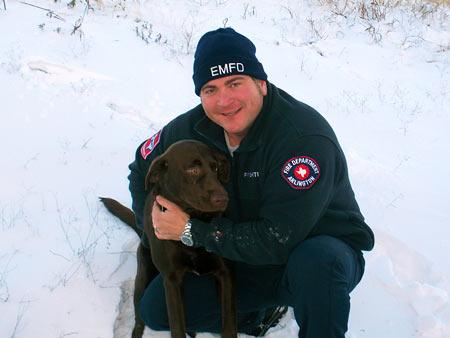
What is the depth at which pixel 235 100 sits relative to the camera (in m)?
2.15

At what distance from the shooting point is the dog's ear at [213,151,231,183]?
220 centimetres

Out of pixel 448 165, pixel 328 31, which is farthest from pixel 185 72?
pixel 448 165

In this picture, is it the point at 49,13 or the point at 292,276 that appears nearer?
the point at 292,276

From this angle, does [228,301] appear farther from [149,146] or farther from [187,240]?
[149,146]

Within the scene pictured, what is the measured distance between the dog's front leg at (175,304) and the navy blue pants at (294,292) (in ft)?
0.51

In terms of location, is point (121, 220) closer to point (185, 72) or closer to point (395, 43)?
point (185, 72)

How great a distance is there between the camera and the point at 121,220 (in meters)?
3.16

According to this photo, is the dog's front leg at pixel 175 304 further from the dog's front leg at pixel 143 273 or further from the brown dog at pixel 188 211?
the dog's front leg at pixel 143 273

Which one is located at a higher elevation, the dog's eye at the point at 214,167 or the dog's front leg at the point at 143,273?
the dog's eye at the point at 214,167

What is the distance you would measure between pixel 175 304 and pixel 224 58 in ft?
4.29

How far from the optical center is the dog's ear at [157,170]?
7.10 feet

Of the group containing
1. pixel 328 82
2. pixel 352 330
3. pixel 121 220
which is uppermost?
pixel 328 82

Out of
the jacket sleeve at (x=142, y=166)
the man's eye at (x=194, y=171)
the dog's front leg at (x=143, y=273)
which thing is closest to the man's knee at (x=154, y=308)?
the dog's front leg at (x=143, y=273)

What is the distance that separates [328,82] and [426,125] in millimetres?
1621
